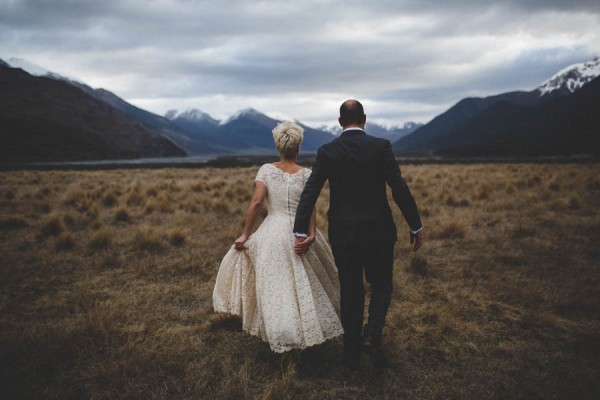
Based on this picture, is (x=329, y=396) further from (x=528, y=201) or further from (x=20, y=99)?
(x=20, y=99)

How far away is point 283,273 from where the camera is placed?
3.26 m

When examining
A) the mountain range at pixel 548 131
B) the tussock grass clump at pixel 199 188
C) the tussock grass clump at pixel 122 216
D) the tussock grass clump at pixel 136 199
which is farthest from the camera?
the mountain range at pixel 548 131

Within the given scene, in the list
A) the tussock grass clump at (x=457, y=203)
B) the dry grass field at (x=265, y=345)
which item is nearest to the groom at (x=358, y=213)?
the dry grass field at (x=265, y=345)

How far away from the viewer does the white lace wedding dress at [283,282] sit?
316 cm

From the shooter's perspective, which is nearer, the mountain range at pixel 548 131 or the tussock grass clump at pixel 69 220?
the tussock grass clump at pixel 69 220

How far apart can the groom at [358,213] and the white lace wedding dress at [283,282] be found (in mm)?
202

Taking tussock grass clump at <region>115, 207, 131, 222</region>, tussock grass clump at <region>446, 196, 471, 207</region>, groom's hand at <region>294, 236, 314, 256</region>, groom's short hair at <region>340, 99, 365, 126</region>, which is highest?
groom's short hair at <region>340, 99, 365, 126</region>

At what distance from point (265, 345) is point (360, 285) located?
52.9 inches

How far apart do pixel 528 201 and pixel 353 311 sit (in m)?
10.9

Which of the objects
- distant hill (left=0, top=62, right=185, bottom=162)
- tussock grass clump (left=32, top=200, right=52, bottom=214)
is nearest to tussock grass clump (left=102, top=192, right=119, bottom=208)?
tussock grass clump (left=32, top=200, right=52, bottom=214)

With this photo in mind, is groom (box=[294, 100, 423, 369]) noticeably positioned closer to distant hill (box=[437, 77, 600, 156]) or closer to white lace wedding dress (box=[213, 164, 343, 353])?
white lace wedding dress (box=[213, 164, 343, 353])

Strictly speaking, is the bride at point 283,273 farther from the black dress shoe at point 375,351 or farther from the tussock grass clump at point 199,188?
the tussock grass clump at point 199,188

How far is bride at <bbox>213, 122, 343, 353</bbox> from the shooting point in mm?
3162

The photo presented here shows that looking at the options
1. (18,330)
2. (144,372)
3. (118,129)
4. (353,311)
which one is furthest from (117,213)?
(118,129)
